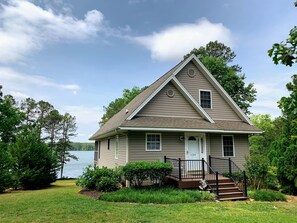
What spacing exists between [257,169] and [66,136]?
105 ft

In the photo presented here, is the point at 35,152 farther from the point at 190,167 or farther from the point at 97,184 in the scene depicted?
the point at 190,167

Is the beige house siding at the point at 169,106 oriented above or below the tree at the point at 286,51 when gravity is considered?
above

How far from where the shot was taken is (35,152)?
49.5 feet

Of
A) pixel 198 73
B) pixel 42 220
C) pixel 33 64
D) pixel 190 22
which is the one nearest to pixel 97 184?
pixel 42 220

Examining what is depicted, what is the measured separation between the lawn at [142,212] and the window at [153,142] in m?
4.05

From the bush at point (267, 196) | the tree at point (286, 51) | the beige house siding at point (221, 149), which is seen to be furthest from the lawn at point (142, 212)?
the tree at point (286, 51)

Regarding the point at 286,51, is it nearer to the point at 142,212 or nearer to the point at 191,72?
the point at 142,212

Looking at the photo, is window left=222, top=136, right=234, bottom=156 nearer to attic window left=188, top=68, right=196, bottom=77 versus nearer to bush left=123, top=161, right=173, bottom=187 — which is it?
attic window left=188, top=68, right=196, bottom=77

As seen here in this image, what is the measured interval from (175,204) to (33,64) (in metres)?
13.7

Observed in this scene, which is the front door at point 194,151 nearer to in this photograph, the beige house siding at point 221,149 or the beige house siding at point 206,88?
the beige house siding at point 221,149

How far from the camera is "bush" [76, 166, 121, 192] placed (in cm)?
1096

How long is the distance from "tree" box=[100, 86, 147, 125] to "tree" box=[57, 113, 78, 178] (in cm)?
579

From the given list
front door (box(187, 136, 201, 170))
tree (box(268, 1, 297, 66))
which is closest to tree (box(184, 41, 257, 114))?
front door (box(187, 136, 201, 170))

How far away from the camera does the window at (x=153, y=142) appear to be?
12180 mm
